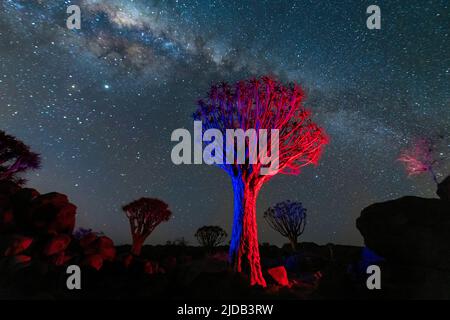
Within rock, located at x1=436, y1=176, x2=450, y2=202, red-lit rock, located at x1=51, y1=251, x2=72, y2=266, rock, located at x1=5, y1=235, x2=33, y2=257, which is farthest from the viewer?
rock, located at x1=436, y1=176, x2=450, y2=202

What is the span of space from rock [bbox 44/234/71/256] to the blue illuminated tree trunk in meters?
4.81

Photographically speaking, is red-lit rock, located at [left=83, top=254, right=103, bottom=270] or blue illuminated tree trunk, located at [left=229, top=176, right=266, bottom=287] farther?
blue illuminated tree trunk, located at [left=229, top=176, right=266, bottom=287]

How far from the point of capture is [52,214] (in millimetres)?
8055

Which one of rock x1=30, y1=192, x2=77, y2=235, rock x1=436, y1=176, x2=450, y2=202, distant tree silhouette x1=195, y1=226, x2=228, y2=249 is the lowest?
distant tree silhouette x1=195, y1=226, x2=228, y2=249

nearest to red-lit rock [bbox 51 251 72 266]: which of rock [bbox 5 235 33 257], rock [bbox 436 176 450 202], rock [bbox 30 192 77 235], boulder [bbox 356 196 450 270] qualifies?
rock [bbox 5 235 33 257]

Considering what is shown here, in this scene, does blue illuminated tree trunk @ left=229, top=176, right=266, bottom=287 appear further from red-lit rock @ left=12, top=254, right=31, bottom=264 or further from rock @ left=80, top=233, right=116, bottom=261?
red-lit rock @ left=12, top=254, right=31, bottom=264

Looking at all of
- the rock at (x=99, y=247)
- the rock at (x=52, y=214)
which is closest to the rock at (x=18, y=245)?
the rock at (x=52, y=214)

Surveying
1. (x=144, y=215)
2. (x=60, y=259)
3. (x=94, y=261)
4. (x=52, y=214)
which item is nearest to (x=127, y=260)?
(x=94, y=261)

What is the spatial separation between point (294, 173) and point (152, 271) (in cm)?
505

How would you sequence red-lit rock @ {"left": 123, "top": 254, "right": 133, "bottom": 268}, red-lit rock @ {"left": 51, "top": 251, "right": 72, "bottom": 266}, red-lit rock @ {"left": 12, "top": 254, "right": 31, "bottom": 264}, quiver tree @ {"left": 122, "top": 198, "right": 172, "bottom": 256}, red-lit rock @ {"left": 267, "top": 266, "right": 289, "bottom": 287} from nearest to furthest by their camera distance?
red-lit rock @ {"left": 12, "top": 254, "right": 31, "bottom": 264} < red-lit rock @ {"left": 51, "top": 251, "right": 72, "bottom": 266} < red-lit rock @ {"left": 123, "top": 254, "right": 133, "bottom": 268} < red-lit rock @ {"left": 267, "top": 266, "right": 289, "bottom": 287} < quiver tree @ {"left": 122, "top": 198, "right": 172, "bottom": 256}

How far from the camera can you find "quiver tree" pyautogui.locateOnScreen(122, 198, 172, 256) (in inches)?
658

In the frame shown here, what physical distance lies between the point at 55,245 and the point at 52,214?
4.35 ft

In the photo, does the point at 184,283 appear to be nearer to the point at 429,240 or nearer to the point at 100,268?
the point at 100,268

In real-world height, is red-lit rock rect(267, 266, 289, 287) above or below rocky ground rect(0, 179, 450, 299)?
below
